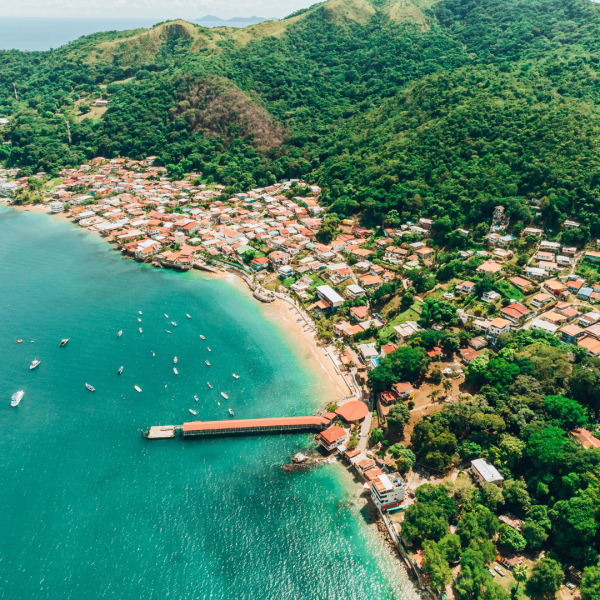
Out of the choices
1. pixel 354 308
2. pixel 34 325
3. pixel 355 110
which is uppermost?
pixel 355 110

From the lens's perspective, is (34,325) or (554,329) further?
(34,325)

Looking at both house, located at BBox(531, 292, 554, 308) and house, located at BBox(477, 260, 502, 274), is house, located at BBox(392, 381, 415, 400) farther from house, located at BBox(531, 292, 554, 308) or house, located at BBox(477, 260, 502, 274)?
house, located at BBox(477, 260, 502, 274)

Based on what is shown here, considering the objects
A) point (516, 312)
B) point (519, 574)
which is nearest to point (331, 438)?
point (519, 574)

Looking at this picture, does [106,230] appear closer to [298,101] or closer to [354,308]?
[354,308]

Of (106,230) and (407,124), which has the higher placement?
(407,124)

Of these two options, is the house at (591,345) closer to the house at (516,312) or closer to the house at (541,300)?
the house at (516,312)

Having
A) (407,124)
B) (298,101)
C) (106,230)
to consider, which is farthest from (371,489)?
(298,101)
